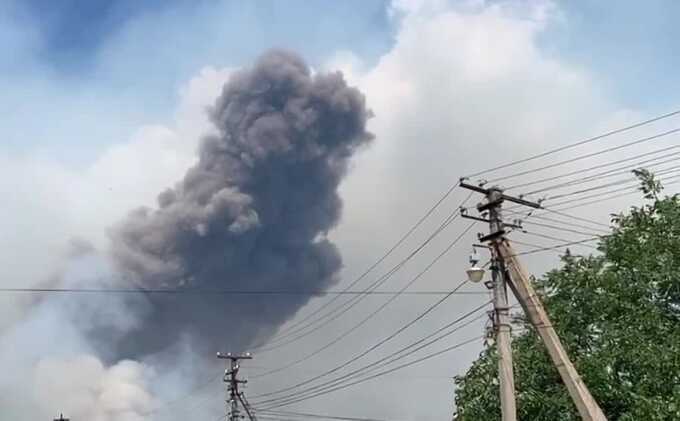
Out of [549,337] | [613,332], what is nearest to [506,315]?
[549,337]

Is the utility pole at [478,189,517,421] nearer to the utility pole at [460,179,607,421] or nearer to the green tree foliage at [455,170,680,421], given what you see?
the utility pole at [460,179,607,421]

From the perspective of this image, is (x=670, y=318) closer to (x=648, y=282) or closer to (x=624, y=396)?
(x=648, y=282)

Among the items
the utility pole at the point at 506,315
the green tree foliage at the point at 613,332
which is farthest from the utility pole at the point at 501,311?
the green tree foliage at the point at 613,332

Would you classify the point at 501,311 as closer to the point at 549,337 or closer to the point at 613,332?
the point at 549,337

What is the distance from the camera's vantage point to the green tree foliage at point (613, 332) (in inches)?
781

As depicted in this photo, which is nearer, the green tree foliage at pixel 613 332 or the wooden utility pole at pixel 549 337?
the wooden utility pole at pixel 549 337

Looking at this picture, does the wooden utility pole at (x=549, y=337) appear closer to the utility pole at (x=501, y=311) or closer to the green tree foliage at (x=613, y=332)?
the utility pole at (x=501, y=311)

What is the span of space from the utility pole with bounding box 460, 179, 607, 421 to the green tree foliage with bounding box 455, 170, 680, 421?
1822mm

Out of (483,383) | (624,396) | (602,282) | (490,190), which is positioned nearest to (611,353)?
(624,396)

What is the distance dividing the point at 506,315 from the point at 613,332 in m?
4.62

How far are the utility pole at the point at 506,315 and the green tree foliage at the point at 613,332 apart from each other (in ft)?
5.98

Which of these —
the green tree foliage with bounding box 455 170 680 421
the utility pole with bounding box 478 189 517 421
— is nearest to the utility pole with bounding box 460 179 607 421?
the utility pole with bounding box 478 189 517 421

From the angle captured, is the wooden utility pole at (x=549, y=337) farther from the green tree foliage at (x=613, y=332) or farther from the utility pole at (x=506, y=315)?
the green tree foliage at (x=613, y=332)

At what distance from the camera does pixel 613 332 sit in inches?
826
